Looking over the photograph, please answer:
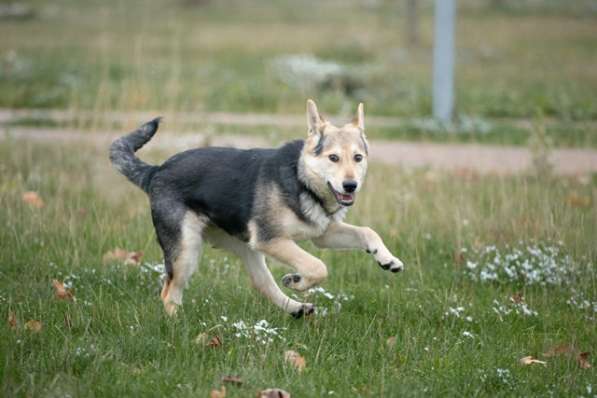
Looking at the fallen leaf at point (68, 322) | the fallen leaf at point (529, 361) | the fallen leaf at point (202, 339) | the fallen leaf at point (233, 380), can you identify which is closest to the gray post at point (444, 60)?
the fallen leaf at point (529, 361)

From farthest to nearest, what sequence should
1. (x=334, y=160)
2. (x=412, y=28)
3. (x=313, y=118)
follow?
(x=412, y=28) < (x=313, y=118) < (x=334, y=160)

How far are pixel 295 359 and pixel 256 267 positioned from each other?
4.69 ft

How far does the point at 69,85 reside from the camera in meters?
16.8

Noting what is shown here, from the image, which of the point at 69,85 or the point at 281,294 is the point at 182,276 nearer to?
the point at 281,294

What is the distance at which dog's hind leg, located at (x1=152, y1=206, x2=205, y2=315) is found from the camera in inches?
231

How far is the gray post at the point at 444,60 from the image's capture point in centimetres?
1336

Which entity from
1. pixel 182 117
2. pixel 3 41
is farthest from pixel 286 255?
pixel 3 41

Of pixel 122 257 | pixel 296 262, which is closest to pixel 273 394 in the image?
pixel 296 262

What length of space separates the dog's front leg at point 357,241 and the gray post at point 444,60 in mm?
7940

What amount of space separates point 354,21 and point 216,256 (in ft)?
87.0

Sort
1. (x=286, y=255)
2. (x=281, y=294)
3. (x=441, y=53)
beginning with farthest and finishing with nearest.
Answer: (x=441, y=53) → (x=281, y=294) → (x=286, y=255)

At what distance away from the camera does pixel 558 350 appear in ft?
17.5

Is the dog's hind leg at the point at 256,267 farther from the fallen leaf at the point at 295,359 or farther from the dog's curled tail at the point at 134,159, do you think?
the fallen leaf at the point at 295,359

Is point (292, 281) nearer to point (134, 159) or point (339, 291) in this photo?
point (339, 291)
